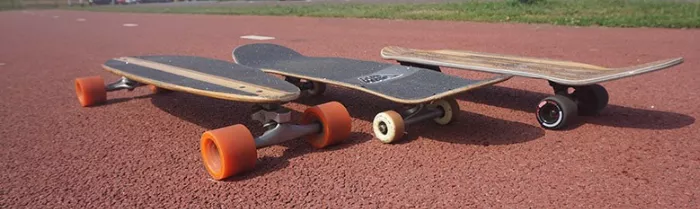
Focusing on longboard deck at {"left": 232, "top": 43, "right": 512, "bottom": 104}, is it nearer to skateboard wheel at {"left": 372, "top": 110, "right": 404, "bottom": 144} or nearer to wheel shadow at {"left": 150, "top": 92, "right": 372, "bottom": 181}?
skateboard wheel at {"left": 372, "top": 110, "right": 404, "bottom": 144}

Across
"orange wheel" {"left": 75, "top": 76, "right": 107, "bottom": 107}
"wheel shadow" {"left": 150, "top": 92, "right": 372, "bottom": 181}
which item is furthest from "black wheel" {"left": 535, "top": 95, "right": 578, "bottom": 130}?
"orange wheel" {"left": 75, "top": 76, "right": 107, "bottom": 107}

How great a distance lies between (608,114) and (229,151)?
7.80 ft

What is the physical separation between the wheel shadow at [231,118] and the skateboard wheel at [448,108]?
0.46 metres

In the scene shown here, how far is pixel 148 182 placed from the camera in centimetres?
239

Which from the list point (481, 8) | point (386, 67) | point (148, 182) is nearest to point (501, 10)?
point (481, 8)

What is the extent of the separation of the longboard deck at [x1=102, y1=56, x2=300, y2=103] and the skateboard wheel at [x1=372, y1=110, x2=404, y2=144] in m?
0.47

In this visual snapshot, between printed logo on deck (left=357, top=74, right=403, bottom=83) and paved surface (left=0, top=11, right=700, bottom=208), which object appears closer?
paved surface (left=0, top=11, right=700, bottom=208)

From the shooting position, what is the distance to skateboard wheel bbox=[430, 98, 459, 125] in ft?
10.2

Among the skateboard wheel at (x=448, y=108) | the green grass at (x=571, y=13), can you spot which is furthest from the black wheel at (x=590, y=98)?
the green grass at (x=571, y=13)

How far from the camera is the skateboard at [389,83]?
2.81 meters

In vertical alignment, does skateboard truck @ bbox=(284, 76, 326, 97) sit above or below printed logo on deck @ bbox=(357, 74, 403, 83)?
below

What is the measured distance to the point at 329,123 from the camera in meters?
2.70

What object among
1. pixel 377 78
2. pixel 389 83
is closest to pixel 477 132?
pixel 389 83

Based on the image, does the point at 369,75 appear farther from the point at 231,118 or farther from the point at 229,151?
the point at 229,151
